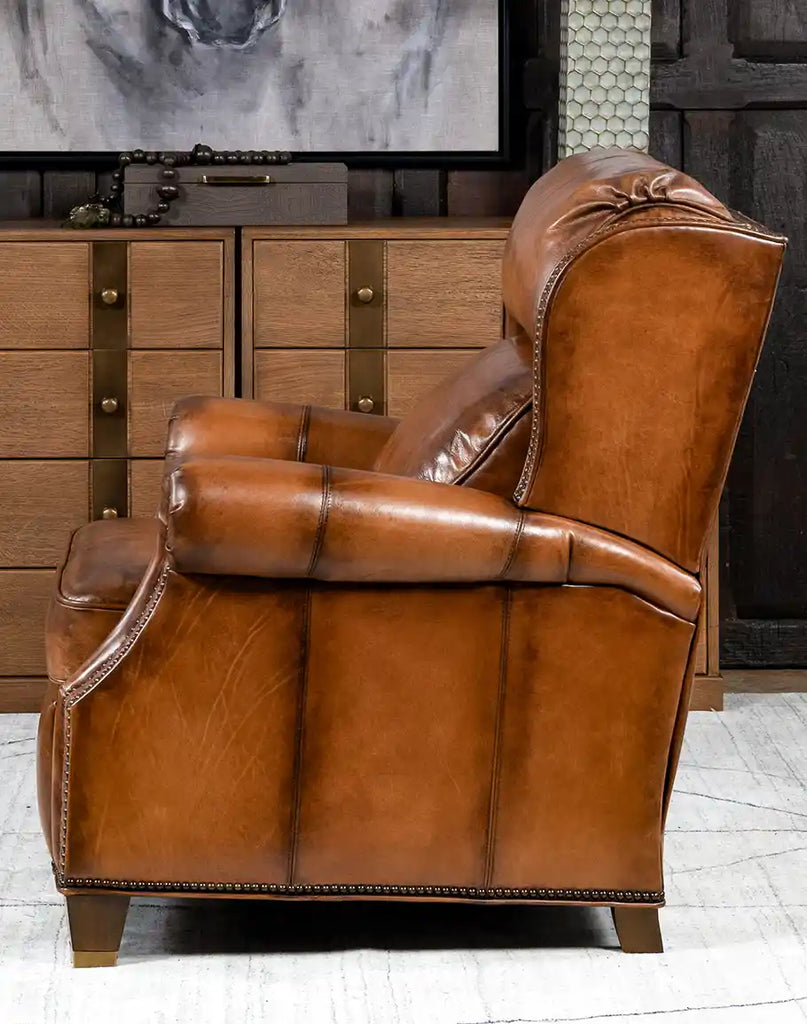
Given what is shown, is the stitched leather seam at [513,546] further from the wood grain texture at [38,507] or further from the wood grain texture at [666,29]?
the wood grain texture at [666,29]

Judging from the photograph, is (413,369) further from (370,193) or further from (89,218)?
(89,218)

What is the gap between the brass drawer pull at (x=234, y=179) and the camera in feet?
10.4

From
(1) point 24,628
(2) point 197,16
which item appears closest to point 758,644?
(1) point 24,628

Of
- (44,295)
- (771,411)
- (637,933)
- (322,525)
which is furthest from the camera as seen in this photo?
(771,411)

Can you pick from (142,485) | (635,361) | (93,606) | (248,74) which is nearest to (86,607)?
(93,606)

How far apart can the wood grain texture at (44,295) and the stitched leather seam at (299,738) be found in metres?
1.49

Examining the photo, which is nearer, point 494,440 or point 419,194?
point 494,440

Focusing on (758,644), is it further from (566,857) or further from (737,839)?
(566,857)

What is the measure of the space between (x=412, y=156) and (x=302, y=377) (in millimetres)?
744

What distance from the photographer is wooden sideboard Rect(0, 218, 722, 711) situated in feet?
10.4

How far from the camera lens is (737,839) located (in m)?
2.49

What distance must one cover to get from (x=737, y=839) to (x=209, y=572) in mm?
1122

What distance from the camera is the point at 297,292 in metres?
3.19

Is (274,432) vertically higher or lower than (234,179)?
lower
